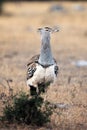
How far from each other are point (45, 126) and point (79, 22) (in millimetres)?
24515

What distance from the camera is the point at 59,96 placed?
1172 centimetres

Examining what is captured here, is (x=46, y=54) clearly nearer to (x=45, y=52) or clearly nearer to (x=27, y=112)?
(x=45, y=52)

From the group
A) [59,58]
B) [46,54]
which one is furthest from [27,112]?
[59,58]

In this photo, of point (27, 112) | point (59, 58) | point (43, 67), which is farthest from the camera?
point (59, 58)

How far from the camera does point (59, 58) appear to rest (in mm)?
18594

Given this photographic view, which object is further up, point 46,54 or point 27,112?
point 46,54

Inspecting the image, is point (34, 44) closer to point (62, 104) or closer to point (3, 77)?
point (3, 77)

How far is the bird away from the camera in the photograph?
10062 millimetres

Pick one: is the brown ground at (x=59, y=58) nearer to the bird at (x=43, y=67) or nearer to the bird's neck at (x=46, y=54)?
the bird at (x=43, y=67)

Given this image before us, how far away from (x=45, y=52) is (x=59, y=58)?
335 inches

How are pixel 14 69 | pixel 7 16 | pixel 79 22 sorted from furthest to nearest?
pixel 7 16 < pixel 79 22 < pixel 14 69

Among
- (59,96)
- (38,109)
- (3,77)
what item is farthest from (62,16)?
(38,109)

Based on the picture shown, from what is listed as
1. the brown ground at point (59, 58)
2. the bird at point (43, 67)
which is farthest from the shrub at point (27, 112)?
the bird at point (43, 67)

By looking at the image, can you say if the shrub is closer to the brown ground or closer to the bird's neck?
the brown ground
